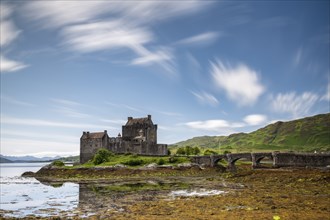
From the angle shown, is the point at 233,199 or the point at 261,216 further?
the point at 233,199

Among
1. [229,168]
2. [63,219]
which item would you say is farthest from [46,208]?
[229,168]

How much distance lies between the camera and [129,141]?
10675 centimetres

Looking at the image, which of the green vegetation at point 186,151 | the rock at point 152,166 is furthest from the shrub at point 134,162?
the green vegetation at point 186,151

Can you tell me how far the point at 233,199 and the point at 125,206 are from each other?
31.6ft

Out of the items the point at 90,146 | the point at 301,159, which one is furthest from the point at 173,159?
the point at 90,146

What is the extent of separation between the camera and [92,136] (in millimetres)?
107750

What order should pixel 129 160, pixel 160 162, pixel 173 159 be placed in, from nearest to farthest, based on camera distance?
pixel 160 162
pixel 129 160
pixel 173 159

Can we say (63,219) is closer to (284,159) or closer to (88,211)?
(88,211)

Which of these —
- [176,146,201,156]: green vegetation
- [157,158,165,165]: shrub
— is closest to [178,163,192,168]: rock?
[157,158,165,165]: shrub

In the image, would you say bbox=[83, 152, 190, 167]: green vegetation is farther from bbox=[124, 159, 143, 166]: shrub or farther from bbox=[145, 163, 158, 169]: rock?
bbox=[145, 163, 158, 169]: rock

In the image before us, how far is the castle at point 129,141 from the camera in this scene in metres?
105

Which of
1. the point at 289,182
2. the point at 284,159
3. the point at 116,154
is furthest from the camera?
the point at 116,154

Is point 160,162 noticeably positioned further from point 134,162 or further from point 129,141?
point 129,141

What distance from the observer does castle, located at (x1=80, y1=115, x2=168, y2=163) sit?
105375mm
